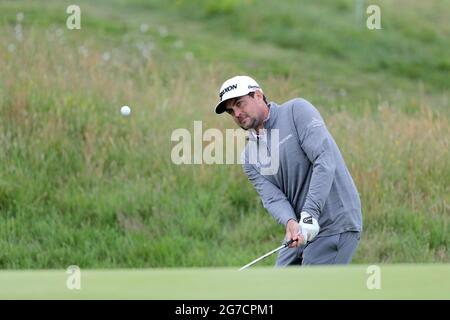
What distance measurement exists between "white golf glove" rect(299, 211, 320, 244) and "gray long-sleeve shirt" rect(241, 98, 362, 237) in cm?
5

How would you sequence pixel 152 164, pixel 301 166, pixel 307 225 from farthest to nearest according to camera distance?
pixel 152 164, pixel 301 166, pixel 307 225

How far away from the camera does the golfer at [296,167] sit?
24.5 ft

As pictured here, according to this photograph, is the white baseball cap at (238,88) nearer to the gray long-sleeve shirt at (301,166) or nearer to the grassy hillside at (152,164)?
the gray long-sleeve shirt at (301,166)

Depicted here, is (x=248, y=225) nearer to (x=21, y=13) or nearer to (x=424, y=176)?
(x=424, y=176)

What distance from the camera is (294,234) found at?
24.2 ft

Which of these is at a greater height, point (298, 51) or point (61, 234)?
point (298, 51)

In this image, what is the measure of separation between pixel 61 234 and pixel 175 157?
1.90 m

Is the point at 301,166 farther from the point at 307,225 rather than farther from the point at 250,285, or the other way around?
the point at 250,285

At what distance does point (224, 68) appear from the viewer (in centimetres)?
1881

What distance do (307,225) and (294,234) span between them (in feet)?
0.39

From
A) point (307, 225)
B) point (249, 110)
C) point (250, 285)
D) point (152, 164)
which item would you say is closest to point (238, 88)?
point (249, 110)

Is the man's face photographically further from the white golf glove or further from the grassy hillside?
the grassy hillside
